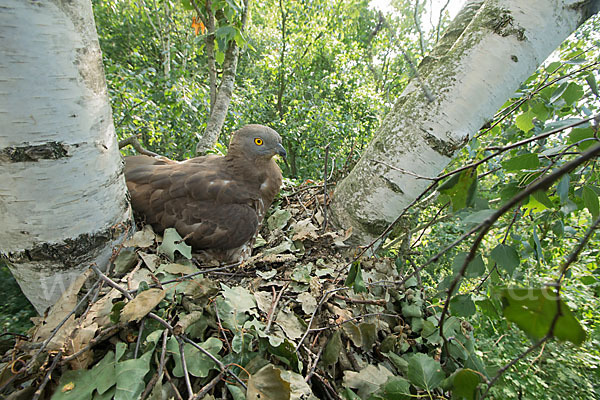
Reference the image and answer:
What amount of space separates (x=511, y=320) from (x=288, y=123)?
8.66 m

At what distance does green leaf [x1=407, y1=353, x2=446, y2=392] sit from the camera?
1.00 m

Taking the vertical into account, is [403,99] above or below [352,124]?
above

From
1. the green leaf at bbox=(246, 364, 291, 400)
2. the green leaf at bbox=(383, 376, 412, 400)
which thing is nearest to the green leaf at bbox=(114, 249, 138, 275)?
the green leaf at bbox=(246, 364, 291, 400)

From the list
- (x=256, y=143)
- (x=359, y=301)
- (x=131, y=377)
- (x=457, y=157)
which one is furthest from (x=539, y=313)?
(x=457, y=157)

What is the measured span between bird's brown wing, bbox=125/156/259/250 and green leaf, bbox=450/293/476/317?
1.55 metres

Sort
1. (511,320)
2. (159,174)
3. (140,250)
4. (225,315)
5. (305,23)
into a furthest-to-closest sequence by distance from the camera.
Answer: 1. (305,23)
2. (159,174)
3. (140,250)
4. (225,315)
5. (511,320)

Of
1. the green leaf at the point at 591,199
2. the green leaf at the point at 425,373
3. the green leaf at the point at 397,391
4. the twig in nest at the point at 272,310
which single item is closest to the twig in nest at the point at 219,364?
A: the twig in nest at the point at 272,310

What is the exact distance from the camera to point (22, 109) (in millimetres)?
1000

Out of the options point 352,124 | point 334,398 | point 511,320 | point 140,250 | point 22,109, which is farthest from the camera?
point 352,124

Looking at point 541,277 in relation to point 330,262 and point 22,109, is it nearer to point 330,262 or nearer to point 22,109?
point 330,262

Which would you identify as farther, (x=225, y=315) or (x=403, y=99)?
(x=403, y=99)

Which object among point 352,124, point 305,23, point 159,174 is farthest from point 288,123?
point 159,174

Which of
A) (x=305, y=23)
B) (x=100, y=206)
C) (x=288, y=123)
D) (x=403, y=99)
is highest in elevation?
(x=305, y=23)

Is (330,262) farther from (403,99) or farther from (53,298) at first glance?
(53,298)
